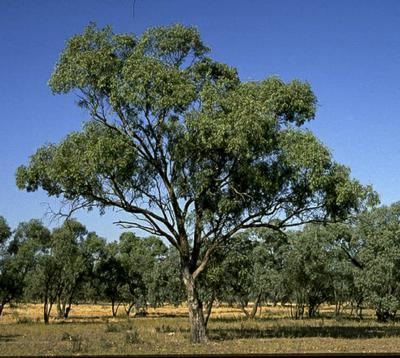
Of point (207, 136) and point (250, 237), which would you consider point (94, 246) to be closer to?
point (250, 237)

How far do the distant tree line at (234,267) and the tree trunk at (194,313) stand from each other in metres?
6.38

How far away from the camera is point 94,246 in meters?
78.8

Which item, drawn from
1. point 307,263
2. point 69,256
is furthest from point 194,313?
point 69,256

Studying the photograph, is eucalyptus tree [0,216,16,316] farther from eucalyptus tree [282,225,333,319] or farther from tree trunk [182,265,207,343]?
tree trunk [182,265,207,343]

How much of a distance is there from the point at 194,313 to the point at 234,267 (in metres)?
15.8

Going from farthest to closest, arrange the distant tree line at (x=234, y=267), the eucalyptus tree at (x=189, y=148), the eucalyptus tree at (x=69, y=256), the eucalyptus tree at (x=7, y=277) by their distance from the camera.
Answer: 1. the eucalyptus tree at (x=69, y=256)
2. the eucalyptus tree at (x=7, y=277)
3. the distant tree line at (x=234, y=267)
4. the eucalyptus tree at (x=189, y=148)

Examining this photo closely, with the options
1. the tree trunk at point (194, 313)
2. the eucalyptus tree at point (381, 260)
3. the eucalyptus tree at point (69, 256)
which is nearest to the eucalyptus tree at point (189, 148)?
the tree trunk at point (194, 313)

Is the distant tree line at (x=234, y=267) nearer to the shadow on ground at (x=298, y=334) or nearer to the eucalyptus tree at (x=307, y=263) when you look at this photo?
the eucalyptus tree at (x=307, y=263)

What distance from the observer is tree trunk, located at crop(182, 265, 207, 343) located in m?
28.6

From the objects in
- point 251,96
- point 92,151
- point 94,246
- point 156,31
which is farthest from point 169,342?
point 94,246

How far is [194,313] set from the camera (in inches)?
1136

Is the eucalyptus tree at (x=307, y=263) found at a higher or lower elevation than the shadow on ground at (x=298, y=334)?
higher

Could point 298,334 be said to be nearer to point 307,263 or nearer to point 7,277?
point 307,263

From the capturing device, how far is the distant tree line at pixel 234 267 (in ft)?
175
